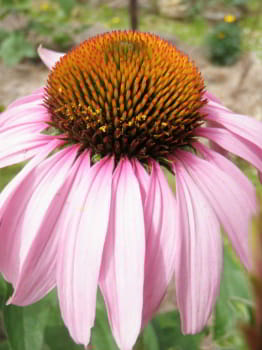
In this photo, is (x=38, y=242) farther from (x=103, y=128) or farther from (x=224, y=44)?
(x=224, y=44)

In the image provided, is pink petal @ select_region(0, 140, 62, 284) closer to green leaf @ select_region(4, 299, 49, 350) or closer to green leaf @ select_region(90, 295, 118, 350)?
green leaf @ select_region(4, 299, 49, 350)

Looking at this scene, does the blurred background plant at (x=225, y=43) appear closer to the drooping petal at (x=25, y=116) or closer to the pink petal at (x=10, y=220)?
the drooping petal at (x=25, y=116)

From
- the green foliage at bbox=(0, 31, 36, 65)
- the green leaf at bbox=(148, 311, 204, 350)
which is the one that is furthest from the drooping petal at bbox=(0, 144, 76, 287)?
the green foliage at bbox=(0, 31, 36, 65)

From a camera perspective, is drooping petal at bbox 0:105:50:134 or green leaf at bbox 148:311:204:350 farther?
green leaf at bbox 148:311:204:350

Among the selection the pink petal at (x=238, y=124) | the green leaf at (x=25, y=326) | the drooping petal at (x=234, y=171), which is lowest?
the green leaf at (x=25, y=326)

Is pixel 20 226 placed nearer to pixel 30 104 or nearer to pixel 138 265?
pixel 138 265

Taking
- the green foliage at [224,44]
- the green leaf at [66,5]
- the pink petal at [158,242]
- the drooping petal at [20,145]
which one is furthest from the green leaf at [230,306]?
the green foliage at [224,44]
